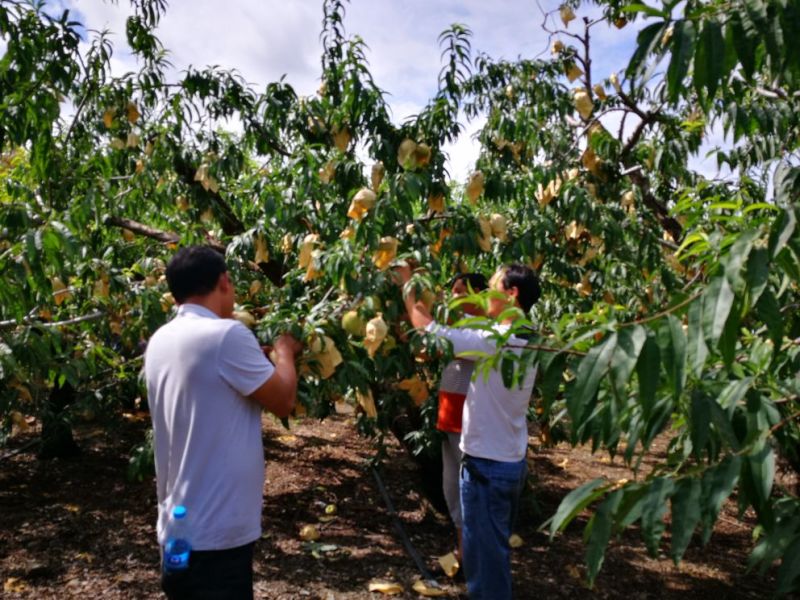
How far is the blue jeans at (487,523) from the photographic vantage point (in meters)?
2.71

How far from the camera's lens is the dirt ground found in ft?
12.3

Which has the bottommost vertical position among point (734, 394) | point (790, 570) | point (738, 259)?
point (790, 570)

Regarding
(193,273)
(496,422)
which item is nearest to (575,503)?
(193,273)

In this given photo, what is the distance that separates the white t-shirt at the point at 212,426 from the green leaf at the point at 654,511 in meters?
1.06

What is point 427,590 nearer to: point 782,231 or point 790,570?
point 790,570

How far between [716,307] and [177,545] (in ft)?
4.75

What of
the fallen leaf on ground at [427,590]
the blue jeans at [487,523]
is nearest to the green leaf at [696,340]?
the blue jeans at [487,523]

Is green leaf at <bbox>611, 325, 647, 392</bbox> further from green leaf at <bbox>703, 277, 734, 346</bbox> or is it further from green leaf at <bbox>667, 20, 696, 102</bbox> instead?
green leaf at <bbox>667, 20, 696, 102</bbox>

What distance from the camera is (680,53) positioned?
48.8 inches

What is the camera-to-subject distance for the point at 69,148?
4441mm

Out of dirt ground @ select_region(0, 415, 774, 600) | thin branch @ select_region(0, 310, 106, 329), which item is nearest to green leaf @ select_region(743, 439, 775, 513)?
dirt ground @ select_region(0, 415, 774, 600)

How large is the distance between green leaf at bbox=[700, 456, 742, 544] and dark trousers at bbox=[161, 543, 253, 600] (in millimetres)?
1249

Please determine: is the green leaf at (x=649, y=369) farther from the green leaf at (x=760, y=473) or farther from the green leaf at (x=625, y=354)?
the green leaf at (x=760, y=473)

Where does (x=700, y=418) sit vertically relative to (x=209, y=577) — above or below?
above
